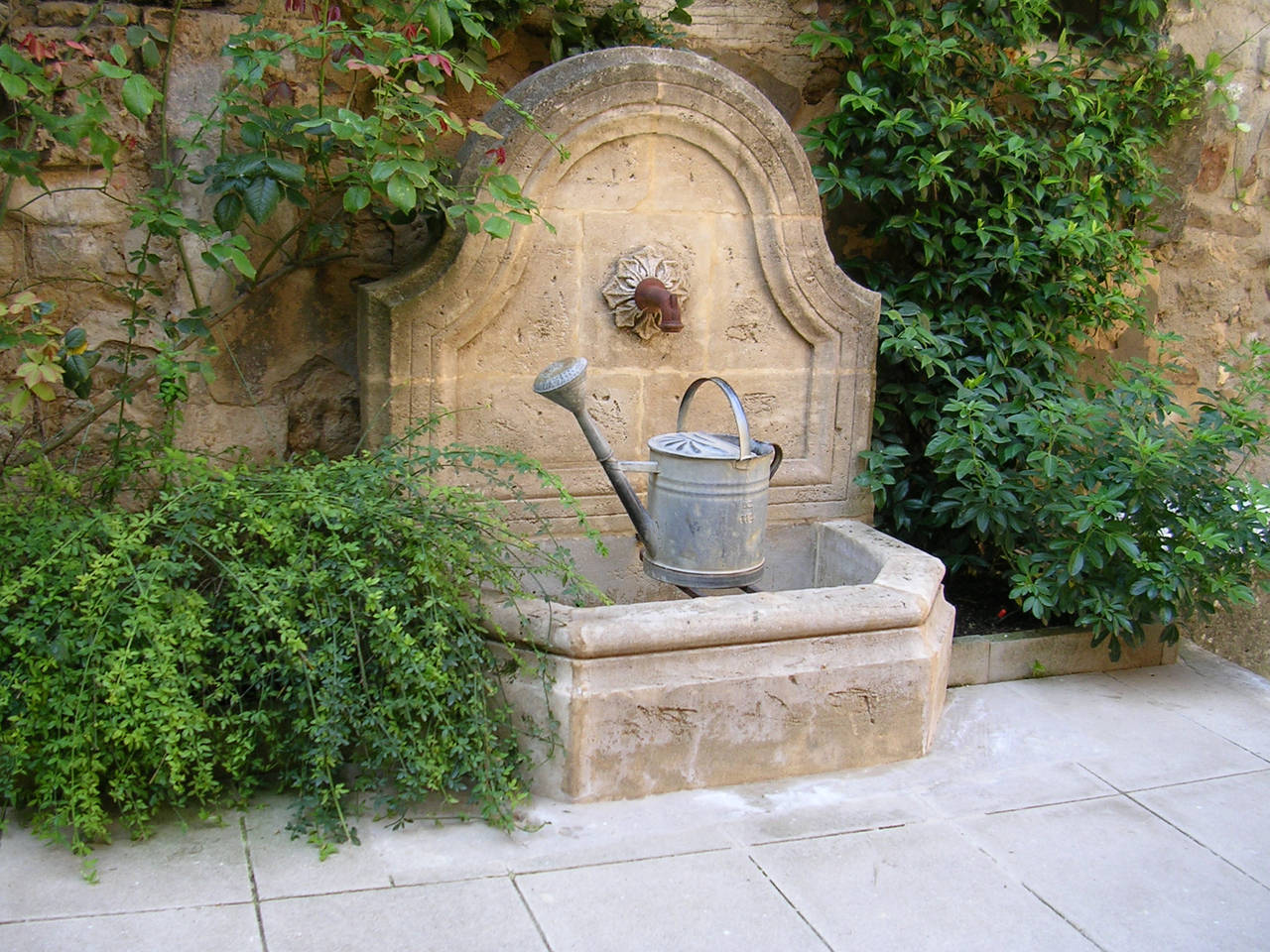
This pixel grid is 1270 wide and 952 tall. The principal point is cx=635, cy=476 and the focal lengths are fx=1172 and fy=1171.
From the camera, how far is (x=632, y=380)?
354 centimetres

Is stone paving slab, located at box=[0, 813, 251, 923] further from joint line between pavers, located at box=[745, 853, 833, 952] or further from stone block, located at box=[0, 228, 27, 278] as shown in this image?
stone block, located at box=[0, 228, 27, 278]

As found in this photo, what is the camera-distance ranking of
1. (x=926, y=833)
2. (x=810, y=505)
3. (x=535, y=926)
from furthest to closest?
(x=810, y=505) → (x=926, y=833) → (x=535, y=926)

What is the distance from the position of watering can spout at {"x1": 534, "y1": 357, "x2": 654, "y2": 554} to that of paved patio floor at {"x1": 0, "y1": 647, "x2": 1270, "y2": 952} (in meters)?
0.78

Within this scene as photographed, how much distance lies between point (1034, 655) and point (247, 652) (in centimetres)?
239

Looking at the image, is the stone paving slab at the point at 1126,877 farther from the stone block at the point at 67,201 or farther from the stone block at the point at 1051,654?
the stone block at the point at 67,201

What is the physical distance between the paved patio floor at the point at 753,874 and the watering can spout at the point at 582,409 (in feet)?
2.57

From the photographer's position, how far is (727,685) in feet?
9.23

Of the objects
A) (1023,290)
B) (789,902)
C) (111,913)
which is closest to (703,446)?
(789,902)

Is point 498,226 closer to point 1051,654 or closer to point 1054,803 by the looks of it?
point 1054,803

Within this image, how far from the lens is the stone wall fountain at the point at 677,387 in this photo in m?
2.78

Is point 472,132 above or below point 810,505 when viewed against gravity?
above

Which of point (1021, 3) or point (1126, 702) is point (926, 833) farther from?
point (1021, 3)

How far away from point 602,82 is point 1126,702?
7.84 ft

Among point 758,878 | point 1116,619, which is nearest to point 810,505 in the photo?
point 1116,619
